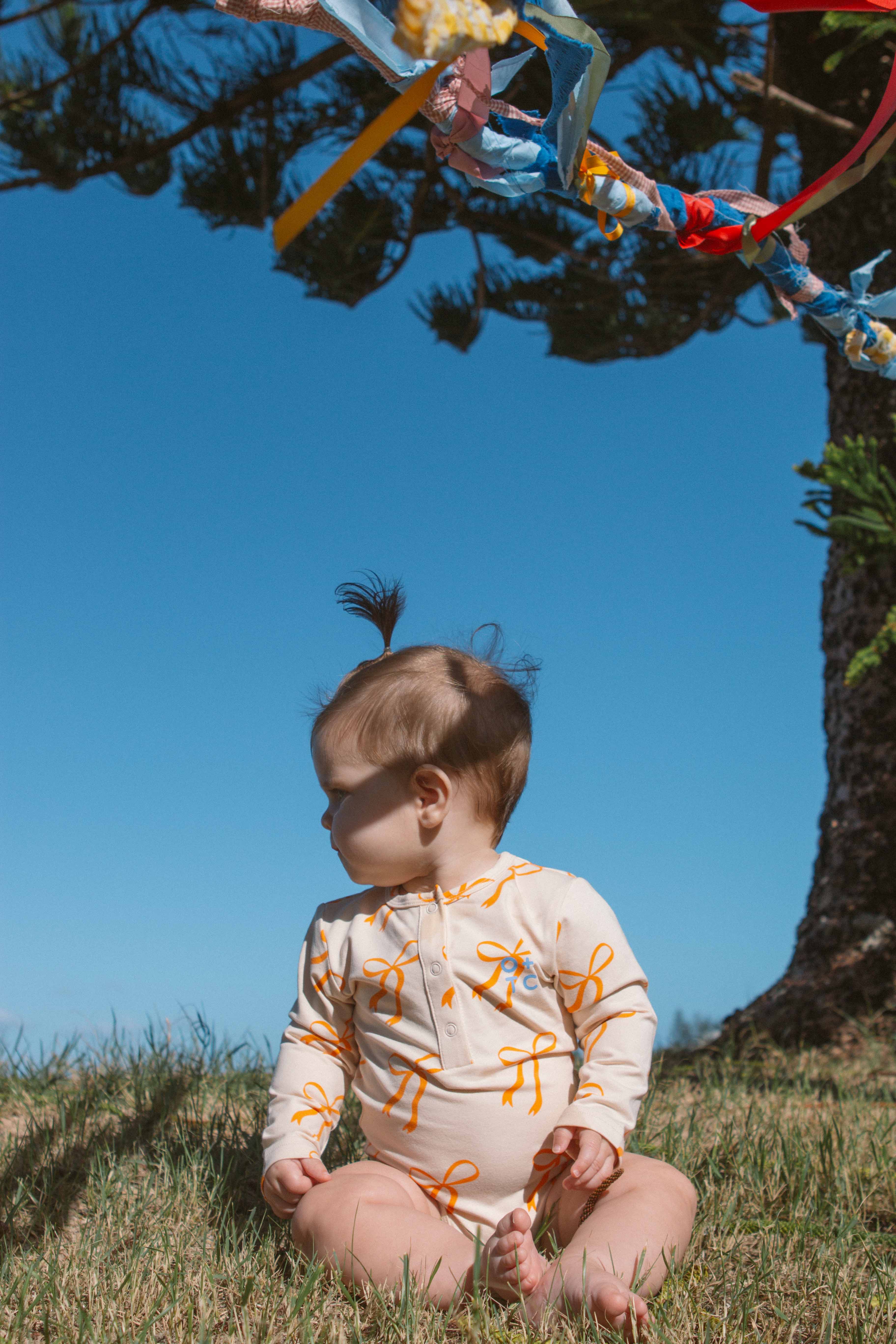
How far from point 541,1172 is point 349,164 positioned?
1497 mm

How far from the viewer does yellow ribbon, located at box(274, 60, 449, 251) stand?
97cm

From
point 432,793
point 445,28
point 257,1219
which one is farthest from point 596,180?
point 257,1219

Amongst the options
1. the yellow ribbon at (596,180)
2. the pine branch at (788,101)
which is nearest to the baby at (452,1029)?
the yellow ribbon at (596,180)

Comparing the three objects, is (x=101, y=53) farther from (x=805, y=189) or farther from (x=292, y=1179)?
(x=292, y=1179)

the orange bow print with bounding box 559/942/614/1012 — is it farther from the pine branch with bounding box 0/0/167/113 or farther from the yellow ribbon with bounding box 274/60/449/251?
the pine branch with bounding box 0/0/167/113

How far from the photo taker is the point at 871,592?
4.23 meters

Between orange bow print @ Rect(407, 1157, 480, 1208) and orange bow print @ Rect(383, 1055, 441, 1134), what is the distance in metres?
0.08

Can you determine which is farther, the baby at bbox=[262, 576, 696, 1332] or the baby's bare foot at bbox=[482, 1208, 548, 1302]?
the baby at bbox=[262, 576, 696, 1332]

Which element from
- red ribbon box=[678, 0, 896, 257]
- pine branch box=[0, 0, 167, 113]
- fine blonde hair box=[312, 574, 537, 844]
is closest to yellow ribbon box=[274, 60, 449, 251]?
red ribbon box=[678, 0, 896, 257]

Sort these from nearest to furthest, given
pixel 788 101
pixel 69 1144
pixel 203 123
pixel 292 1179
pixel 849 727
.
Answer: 1. pixel 292 1179
2. pixel 69 1144
3. pixel 788 101
4. pixel 849 727
5. pixel 203 123

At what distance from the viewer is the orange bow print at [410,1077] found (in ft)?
5.54

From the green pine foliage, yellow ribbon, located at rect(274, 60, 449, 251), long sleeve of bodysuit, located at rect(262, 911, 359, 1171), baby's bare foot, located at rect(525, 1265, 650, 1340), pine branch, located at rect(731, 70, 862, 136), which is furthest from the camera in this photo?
pine branch, located at rect(731, 70, 862, 136)

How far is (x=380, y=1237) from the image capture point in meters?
1.50

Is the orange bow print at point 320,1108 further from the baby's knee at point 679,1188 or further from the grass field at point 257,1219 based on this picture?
the baby's knee at point 679,1188
